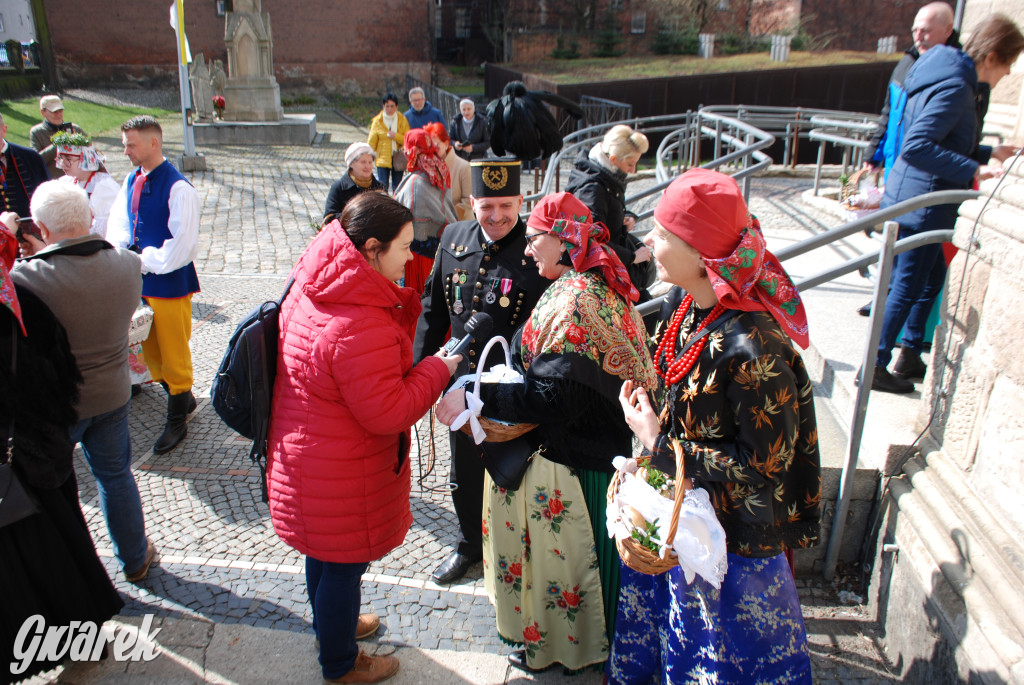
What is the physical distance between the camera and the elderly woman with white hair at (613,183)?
4.22 metres

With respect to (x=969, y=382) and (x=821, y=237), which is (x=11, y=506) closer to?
(x=821, y=237)

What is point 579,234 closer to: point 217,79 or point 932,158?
point 932,158

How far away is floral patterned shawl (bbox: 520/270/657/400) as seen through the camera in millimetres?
2301

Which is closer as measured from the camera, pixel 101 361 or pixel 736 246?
pixel 736 246

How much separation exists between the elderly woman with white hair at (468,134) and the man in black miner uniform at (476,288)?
28.7 feet

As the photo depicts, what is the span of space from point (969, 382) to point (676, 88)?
1720cm

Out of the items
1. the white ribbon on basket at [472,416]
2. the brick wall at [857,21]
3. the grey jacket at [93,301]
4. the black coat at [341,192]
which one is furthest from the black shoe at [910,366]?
the brick wall at [857,21]

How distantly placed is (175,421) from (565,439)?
304 centimetres

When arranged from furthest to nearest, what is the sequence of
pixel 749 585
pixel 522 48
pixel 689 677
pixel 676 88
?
pixel 522 48, pixel 676 88, pixel 689 677, pixel 749 585

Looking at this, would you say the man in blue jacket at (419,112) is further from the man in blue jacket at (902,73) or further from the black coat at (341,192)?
the man in blue jacket at (902,73)

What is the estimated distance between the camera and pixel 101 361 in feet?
9.80

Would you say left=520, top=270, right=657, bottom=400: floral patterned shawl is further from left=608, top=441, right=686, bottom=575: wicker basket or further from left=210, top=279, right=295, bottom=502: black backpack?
left=210, top=279, right=295, bottom=502: black backpack

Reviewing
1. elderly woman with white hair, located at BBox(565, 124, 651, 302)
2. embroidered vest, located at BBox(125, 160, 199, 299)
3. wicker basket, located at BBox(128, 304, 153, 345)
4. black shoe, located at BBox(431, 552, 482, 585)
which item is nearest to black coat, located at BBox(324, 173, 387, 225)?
embroidered vest, located at BBox(125, 160, 199, 299)

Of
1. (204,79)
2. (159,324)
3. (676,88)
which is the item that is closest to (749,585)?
(159,324)
